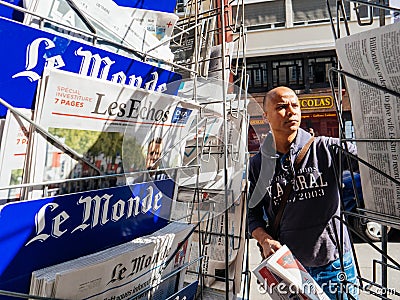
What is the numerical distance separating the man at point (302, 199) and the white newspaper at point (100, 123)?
0.28 meters

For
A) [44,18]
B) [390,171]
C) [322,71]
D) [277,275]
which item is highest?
[322,71]

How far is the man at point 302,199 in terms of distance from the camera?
61 cm

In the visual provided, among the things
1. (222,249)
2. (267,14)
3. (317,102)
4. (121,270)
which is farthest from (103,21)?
(267,14)

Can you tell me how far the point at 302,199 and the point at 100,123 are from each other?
479 millimetres

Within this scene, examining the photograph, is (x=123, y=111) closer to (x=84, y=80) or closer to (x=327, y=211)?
(x=84, y=80)

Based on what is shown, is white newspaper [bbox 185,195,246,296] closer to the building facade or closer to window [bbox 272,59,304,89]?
the building facade

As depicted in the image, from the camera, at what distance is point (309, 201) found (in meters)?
0.64

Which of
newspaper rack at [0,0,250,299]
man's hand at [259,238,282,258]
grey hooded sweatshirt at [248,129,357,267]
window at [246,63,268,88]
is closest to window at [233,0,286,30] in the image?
window at [246,63,268,88]

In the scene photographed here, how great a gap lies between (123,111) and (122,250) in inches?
5.0

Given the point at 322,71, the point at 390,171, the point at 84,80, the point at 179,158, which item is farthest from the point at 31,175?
the point at 322,71

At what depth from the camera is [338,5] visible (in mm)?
345

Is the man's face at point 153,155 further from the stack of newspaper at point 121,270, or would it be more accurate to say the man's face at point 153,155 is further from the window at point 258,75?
the window at point 258,75

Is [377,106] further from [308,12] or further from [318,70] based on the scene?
[308,12]

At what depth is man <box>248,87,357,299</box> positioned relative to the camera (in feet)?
2.02
